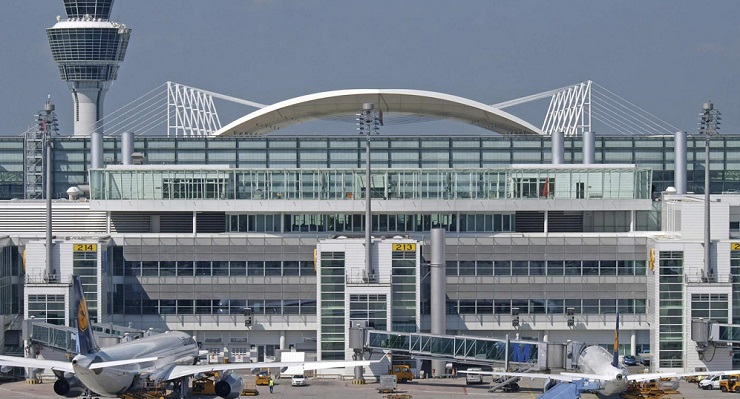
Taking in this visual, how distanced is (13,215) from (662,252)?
6828 centimetres

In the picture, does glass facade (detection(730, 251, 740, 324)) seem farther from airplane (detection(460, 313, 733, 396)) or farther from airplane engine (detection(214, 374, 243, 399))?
airplane engine (detection(214, 374, 243, 399))

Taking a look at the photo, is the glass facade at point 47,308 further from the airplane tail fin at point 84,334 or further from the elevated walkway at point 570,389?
the elevated walkway at point 570,389

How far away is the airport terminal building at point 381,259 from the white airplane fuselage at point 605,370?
17.7m

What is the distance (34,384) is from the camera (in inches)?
5812

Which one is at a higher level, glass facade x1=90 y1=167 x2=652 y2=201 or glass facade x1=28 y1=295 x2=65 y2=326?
glass facade x1=90 y1=167 x2=652 y2=201

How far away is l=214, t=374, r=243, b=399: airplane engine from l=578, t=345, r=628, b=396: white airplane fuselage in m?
29.0

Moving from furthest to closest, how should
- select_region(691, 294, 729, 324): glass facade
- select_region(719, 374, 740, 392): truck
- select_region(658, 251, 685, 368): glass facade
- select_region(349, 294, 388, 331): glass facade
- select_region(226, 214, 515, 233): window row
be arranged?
1. select_region(226, 214, 515, 233): window row
2. select_region(658, 251, 685, 368): glass facade
3. select_region(691, 294, 729, 324): glass facade
4. select_region(349, 294, 388, 331): glass facade
5. select_region(719, 374, 740, 392): truck

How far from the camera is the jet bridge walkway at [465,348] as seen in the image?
145 m

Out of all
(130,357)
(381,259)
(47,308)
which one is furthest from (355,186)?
(130,357)

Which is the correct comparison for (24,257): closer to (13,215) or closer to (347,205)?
(13,215)

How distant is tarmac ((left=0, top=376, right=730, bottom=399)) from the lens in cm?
13875

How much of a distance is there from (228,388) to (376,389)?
51.9 feet

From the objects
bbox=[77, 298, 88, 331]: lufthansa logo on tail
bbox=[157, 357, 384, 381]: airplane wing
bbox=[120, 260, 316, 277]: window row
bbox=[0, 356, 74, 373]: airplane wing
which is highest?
bbox=[120, 260, 316, 277]: window row

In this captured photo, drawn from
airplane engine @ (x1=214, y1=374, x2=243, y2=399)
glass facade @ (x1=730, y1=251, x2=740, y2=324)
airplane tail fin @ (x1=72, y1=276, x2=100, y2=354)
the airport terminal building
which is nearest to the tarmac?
airplane engine @ (x1=214, y1=374, x2=243, y2=399)
